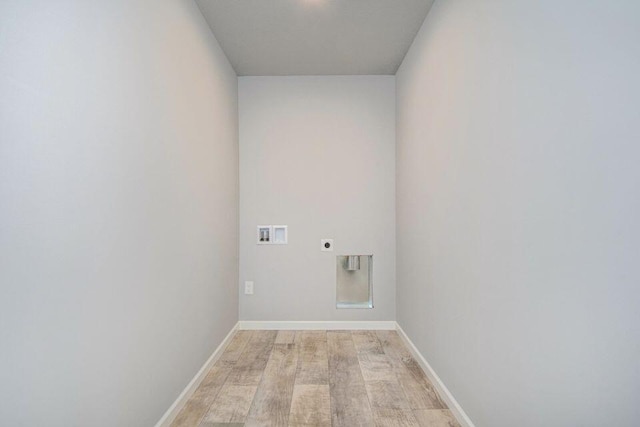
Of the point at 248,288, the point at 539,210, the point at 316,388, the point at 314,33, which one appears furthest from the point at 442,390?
the point at 314,33

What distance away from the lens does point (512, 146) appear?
144 cm

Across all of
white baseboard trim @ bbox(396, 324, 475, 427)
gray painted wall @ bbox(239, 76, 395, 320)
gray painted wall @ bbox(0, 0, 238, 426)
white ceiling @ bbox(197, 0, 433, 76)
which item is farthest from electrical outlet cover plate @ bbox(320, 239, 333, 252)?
white ceiling @ bbox(197, 0, 433, 76)

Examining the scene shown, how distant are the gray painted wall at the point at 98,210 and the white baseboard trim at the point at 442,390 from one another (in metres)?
1.50

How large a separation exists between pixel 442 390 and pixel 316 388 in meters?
0.76

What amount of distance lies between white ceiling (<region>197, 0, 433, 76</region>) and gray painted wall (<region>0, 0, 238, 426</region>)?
348 millimetres

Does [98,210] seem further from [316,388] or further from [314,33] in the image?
[314,33]

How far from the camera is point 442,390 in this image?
222 cm

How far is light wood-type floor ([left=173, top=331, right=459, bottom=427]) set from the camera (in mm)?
2025

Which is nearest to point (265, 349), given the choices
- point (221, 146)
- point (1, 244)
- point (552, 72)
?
point (221, 146)

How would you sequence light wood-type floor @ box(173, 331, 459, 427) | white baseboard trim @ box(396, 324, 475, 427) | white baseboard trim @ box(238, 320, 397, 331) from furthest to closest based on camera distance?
white baseboard trim @ box(238, 320, 397, 331) → light wood-type floor @ box(173, 331, 459, 427) → white baseboard trim @ box(396, 324, 475, 427)

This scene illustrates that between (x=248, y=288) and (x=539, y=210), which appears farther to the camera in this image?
(x=248, y=288)

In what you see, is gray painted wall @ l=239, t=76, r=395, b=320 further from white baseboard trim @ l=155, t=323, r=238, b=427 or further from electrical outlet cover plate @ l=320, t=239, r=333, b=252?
white baseboard trim @ l=155, t=323, r=238, b=427

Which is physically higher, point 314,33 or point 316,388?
point 314,33

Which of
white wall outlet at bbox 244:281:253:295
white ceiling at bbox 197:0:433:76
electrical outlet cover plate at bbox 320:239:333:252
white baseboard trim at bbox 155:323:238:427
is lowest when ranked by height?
white baseboard trim at bbox 155:323:238:427
